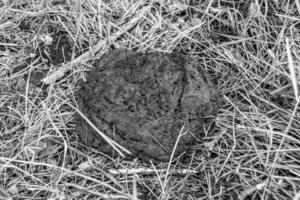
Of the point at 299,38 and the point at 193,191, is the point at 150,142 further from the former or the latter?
the point at 299,38

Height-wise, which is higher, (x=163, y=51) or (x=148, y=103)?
(x=163, y=51)

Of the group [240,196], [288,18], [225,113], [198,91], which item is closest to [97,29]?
[198,91]

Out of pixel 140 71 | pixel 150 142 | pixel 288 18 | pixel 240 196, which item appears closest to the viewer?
pixel 240 196

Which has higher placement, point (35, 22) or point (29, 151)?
point (35, 22)

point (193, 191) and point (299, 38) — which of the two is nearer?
point (193, 191)
